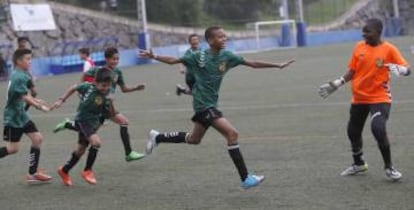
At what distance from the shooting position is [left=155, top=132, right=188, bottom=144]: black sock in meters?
8.98

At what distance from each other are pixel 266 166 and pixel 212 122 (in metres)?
1.47

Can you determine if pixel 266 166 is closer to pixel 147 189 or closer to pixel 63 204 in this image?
pixel 147 189

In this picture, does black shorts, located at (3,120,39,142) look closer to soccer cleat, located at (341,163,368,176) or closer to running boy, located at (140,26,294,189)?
running boy, located at (140,26,294,189)

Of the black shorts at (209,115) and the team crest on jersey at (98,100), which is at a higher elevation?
the team crest on jersey at (98,100)

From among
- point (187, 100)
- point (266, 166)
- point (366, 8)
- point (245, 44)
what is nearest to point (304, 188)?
point (266, 166)

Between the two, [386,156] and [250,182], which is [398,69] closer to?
[386,156]

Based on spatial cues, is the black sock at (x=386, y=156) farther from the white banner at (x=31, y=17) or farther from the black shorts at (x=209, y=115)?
the white banner at (x=31, y=17)

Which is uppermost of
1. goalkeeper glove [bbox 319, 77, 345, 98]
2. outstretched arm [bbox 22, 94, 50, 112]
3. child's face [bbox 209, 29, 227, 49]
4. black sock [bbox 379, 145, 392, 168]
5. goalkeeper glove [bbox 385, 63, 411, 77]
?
child's face [bbox 209, 29, 227, 49]

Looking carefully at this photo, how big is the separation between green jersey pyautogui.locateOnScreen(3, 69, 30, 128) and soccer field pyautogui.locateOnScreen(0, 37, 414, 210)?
744 mm

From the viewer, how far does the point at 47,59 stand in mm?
39219

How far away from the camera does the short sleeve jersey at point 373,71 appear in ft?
26.5

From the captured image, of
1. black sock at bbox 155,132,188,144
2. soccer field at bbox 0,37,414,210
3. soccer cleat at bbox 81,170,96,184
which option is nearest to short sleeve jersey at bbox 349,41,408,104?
soccer field at bbox 0,37,414,210

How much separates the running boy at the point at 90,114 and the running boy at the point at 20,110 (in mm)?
325

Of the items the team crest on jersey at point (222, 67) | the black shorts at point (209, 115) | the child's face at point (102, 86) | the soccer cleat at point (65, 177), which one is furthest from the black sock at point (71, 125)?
the team crest on jersey at point (222, 67)
